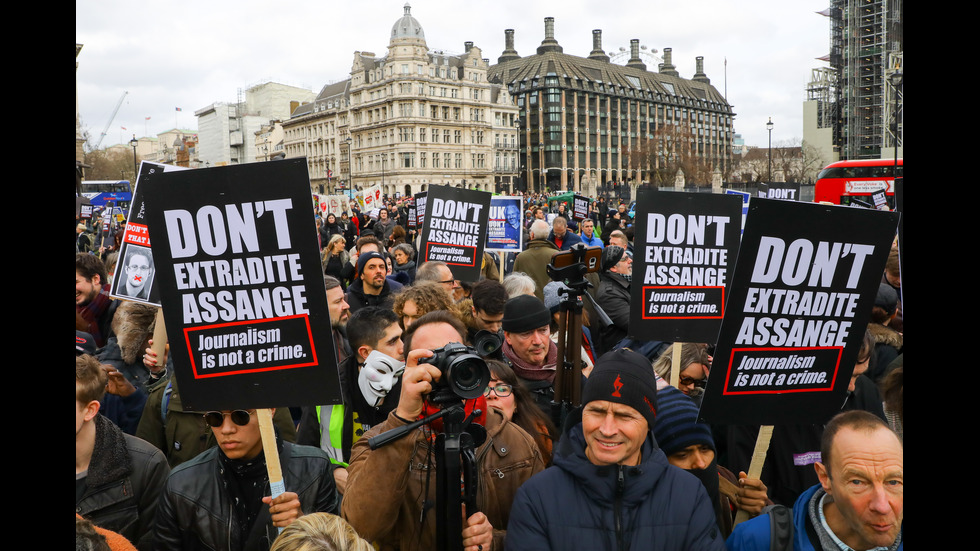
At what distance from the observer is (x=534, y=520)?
232 cm

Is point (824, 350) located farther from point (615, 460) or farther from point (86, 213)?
point (86, 213)

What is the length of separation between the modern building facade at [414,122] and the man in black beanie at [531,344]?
82749 millimetres

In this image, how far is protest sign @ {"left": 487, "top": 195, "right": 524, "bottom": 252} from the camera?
393 inches

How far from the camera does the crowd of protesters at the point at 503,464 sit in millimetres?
2271

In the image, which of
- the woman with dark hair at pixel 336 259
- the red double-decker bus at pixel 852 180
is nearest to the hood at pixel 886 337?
the woman with dark hair at pixel 336 259

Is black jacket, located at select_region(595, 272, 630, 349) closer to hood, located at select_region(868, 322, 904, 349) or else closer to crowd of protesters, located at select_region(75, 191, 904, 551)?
crowd of protesters, located at select_region(75, 191, 904, 551)

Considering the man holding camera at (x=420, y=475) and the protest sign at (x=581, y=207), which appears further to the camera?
the protest sign at (x=581, y=207)

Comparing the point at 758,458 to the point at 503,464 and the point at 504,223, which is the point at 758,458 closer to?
the point at 503,464

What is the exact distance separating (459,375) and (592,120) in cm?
10499

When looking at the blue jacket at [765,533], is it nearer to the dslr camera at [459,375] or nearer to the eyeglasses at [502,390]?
the dslr camera at [459,375]

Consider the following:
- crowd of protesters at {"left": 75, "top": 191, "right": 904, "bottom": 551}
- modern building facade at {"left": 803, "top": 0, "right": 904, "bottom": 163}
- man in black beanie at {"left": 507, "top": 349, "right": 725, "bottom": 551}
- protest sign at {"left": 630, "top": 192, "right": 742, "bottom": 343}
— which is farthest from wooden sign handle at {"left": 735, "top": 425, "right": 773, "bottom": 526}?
modern building facade at {"left": 803, "top": 0, "right": 904, "bottom": 163}

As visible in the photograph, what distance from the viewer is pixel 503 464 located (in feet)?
9.00

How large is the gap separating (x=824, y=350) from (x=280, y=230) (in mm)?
2142
